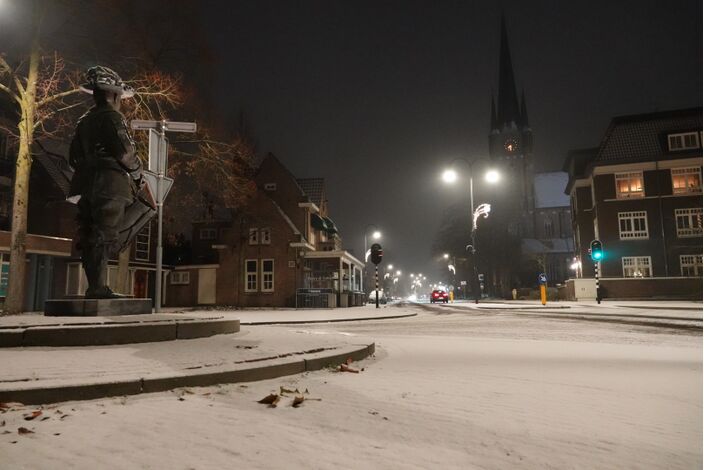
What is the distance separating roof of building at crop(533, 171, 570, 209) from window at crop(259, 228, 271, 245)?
67.3 m

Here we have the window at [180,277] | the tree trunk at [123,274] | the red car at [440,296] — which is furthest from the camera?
the red car at [440,296]

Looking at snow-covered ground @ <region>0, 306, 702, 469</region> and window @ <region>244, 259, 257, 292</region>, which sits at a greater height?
window @ <region>244, 259, 257, 292</region>

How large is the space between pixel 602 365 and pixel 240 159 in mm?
17662

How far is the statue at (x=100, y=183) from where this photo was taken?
6961mm

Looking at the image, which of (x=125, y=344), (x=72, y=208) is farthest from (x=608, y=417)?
(x=72, y=208)

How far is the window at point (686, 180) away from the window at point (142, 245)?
129ft

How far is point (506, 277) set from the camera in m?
61.9

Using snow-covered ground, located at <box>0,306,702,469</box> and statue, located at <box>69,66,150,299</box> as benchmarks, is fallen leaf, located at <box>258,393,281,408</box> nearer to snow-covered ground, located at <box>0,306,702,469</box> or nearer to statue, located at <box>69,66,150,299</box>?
snow-covered ground, located at <box>0,306,702,469</box>

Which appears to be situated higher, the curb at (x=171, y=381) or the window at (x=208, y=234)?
the window at (x=208, y=234)

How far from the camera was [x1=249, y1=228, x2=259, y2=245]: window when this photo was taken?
108ft

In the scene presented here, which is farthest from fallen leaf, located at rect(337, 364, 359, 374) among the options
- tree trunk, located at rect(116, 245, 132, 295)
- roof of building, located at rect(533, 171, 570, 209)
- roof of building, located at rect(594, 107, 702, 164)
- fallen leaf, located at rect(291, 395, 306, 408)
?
roof of building, located at rect(533, 171, 570, 209)

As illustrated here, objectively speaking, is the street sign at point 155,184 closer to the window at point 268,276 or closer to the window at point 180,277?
the window at point 268,276

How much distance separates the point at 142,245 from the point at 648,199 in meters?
38.5

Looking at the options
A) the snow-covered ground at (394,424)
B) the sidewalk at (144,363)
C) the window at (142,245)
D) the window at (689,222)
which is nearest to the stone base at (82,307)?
the sidewalk at (144,363)
